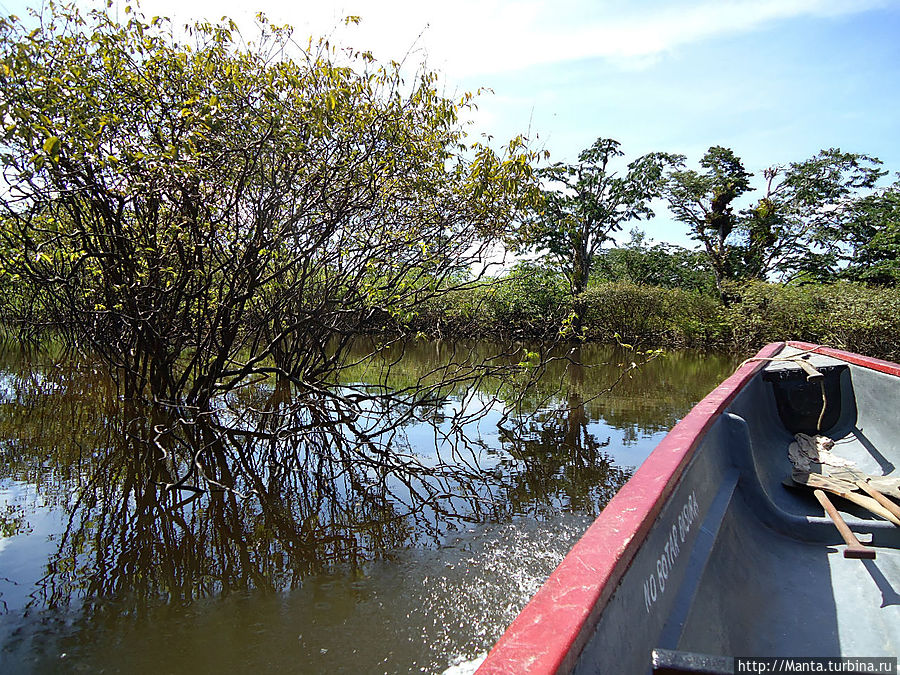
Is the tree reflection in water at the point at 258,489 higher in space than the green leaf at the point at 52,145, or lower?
lower

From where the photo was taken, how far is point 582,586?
118 centimetres

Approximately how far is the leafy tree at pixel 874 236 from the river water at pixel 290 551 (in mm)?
24685

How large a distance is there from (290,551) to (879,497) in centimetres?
316

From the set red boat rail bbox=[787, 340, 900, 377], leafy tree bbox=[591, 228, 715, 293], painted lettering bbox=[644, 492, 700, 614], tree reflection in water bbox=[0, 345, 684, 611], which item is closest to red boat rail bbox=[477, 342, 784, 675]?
painted lettering bbox=[644, 492, 700, 614]

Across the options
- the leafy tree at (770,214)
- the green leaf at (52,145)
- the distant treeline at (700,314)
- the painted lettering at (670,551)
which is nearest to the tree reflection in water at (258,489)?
the painted lettering at (670,551)

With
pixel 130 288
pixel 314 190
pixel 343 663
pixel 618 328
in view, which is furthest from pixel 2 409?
pixel 618 328

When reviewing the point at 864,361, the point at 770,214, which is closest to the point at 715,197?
the point at 770,214

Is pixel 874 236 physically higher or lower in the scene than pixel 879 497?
higher

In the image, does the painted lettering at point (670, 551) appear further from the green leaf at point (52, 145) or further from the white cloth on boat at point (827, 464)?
the green leaf at point (52, 145)

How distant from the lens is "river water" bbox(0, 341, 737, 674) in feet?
7.97

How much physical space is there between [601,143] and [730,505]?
82.4ft

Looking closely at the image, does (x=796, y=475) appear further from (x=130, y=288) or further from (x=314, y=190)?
(x=130, y=288)

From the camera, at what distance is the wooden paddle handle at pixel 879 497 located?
2.55 m

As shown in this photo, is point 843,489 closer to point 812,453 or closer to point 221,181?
point 812,453
